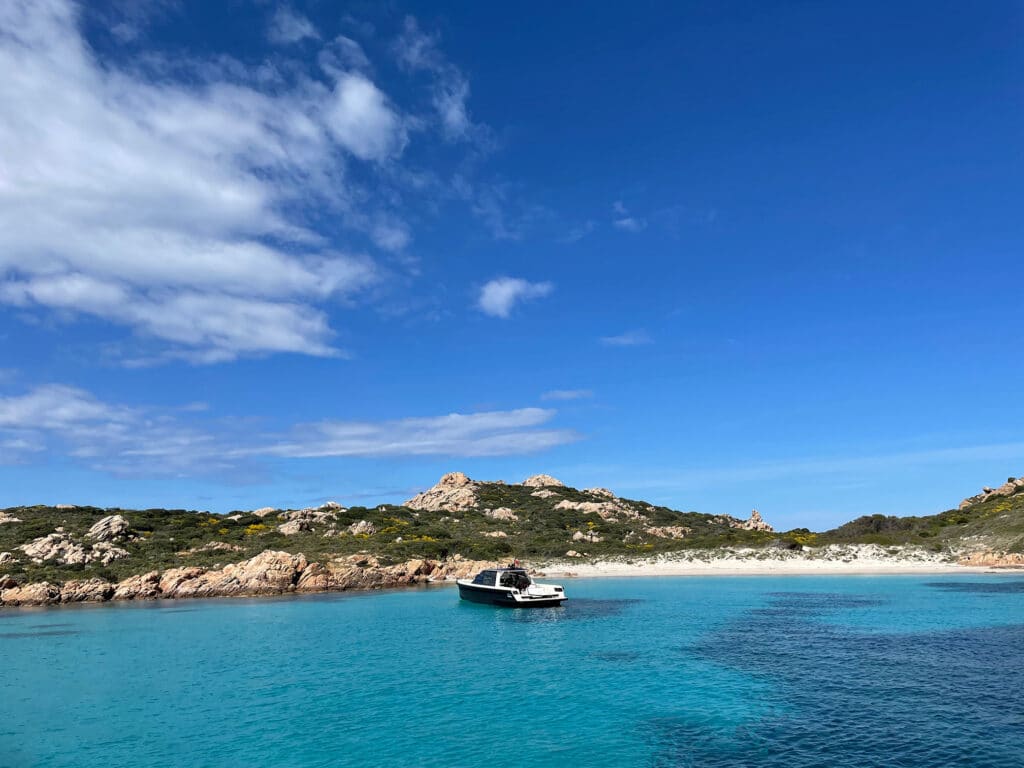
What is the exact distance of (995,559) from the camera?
9788cm

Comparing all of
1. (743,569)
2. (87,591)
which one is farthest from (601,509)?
(87,591)

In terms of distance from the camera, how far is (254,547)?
4555 inches

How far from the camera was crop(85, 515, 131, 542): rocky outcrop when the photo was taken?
114688mm

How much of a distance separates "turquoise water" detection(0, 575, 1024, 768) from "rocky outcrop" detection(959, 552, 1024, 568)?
3691 centimetres

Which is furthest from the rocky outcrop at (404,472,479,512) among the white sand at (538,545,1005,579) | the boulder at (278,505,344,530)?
the white sand at (538,545,1005,579)

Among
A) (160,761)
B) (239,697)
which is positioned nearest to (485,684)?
(239,697)

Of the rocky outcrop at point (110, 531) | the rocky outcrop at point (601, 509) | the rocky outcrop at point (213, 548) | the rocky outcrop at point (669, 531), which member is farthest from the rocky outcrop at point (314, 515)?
the rocky outcrop at point (669, 531)

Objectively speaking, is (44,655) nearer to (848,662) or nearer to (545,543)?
(848,662)

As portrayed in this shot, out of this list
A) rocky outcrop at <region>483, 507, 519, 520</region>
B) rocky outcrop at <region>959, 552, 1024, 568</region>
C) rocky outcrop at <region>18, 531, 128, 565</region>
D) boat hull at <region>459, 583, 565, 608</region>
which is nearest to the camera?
boat hull at <region>459, 583, 565, 608</region>

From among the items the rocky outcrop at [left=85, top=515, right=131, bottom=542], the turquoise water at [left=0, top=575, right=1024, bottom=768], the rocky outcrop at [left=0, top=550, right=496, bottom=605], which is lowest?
the turquoise water at [left=0, top=575, right=1024, bottom=768]

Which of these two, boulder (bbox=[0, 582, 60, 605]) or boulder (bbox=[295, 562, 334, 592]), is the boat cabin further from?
boulder (bbox=[0, 582, 60, 605])

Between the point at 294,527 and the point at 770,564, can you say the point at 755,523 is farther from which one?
the point at 294,527

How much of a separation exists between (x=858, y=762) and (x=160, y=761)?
27678 mm

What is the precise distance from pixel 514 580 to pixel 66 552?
80275 mm
